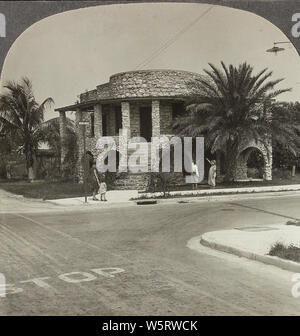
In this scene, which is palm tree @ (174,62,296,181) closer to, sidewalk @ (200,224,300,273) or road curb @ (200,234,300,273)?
sidewalk @ (200,224,300,273)

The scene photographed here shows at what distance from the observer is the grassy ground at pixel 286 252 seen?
23.2 feet

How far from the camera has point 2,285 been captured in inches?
232

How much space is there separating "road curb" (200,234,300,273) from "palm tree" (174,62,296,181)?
13.5 m

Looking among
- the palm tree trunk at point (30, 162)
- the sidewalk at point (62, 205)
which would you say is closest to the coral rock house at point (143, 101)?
the palm tree trunk at point (30, 162)

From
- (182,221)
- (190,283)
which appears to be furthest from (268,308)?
(182,221)

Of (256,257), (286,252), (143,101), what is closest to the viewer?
(286,252)

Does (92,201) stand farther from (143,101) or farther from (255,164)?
(255,164)

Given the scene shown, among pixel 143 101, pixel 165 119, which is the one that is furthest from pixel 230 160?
pixel 143 101

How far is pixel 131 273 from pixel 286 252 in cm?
227

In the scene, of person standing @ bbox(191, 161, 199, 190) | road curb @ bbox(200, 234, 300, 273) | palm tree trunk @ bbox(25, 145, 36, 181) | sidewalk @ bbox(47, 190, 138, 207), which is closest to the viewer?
road curb @ bbox(200, 234, 300, 273)

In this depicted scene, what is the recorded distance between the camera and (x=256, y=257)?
7531mm

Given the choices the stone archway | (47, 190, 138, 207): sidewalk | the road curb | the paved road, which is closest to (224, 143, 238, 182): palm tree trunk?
the stone archway

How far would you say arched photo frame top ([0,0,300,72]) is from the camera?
384 cm
